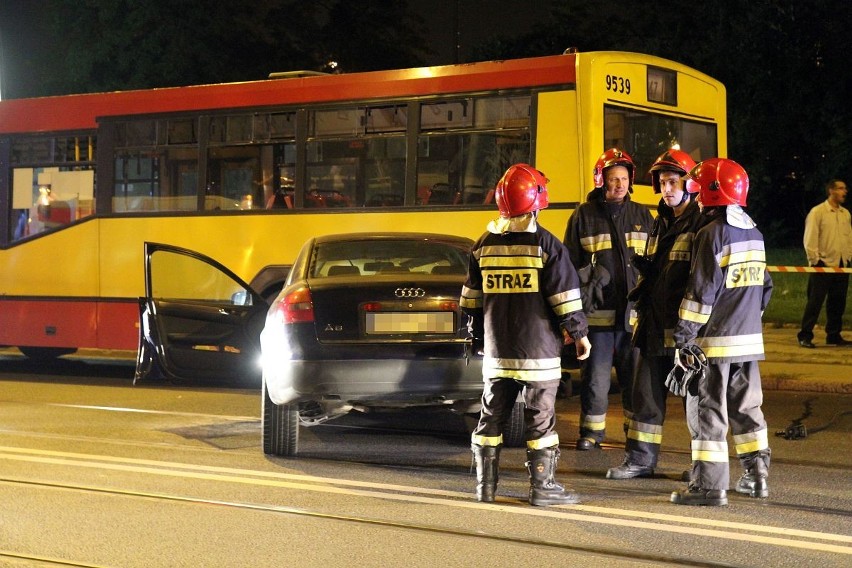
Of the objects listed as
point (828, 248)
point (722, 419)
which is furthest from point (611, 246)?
point (828, 248)

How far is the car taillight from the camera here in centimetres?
795

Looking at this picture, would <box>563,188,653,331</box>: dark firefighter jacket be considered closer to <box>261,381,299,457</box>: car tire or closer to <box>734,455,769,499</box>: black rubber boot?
<box>734,455,769,499</box>: black rubber boot

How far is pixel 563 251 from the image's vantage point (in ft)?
22.0

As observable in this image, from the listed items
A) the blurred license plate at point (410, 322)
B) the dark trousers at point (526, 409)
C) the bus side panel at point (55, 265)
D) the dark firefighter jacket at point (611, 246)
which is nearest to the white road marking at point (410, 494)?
the dark trousers at point (526, 409)

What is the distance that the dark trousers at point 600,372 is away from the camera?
838 cm

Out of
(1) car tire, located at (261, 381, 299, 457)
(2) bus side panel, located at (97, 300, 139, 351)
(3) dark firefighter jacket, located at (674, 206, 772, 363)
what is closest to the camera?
(3) dark firefighter jacket, located at (674, 206, 772, 363)

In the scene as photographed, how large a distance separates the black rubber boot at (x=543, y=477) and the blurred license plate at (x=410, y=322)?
57.0 inches

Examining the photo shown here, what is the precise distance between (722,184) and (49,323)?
951 cm

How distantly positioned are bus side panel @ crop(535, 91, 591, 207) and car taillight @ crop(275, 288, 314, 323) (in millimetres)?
3968

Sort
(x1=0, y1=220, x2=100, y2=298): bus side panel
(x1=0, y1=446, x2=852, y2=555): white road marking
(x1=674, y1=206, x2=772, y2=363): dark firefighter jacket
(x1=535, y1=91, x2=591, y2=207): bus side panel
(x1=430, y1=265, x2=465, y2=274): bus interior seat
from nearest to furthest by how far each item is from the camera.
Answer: (x1=0, y1=446, x2=852, y2=555): white road marking
(x1=674, y1=206, x2=772, y2=363): dark firefighter jacket
(x1=430, y1=265, x2=465, y2=274): bus interior seat
(x1=535, y1=91, x2=591, y2=207): bus side panel
(x1=0, y1=220, x2=100, y2=298): bus side panel

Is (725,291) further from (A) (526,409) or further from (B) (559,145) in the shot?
(B) (559,145)

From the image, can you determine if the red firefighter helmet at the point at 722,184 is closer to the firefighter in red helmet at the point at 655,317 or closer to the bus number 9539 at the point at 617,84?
the firefighter in red helmet at the point at 655,317

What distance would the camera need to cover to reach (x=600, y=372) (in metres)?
8.37

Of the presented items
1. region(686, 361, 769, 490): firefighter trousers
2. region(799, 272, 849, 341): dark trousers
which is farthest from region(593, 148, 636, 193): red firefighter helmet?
region(799, 272, 849, 341): dark trousers
